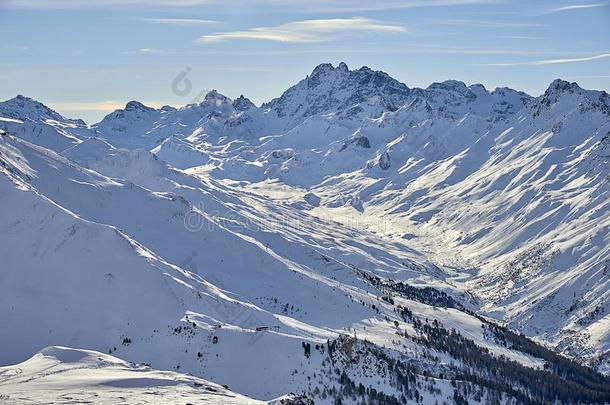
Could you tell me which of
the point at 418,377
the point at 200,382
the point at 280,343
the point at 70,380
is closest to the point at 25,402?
the point at 70,380

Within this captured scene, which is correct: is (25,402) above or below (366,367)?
below

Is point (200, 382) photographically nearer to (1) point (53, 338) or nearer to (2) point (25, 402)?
(2) point (25, 402)

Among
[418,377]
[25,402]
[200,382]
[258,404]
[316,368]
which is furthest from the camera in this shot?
[418,377]

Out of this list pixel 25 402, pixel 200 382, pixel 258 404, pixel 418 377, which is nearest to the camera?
pixel 25 402

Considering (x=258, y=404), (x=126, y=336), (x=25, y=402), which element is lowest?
(x=25, y=402)

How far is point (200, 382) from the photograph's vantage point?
15100 cm

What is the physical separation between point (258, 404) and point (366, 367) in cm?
5163

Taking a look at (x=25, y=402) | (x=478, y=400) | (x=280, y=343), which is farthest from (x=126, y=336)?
(x=478, y=400)

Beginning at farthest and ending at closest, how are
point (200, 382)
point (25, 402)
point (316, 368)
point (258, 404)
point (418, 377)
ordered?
1. point (418, 377)
2. point (316, 368)
3. point (200, 382)
4. point (258, 404)
5. point (25, 402)

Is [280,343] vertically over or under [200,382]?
over

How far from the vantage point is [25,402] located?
415 feet

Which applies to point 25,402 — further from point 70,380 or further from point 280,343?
point 280,343

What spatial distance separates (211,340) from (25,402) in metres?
61.4

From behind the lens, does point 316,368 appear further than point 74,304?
No
